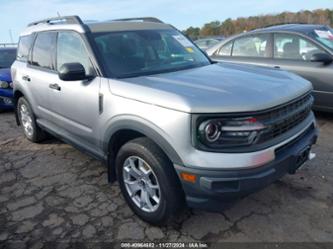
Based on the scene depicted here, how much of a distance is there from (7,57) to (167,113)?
7408mm

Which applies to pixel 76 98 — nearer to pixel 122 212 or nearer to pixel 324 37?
pixel 122 212

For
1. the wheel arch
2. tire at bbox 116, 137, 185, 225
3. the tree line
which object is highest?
the tree line

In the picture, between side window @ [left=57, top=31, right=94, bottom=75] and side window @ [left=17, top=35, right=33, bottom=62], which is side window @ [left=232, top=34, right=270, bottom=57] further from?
side window @ [left=17, top=35, right=33, bottom=62]

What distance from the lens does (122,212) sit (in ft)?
10.6

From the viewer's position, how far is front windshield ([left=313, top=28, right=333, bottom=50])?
523 centimetres

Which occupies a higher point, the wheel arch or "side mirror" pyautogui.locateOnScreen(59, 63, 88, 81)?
"side mirror" pyautogui.locateOnScreen(59, 63, 88, 81)

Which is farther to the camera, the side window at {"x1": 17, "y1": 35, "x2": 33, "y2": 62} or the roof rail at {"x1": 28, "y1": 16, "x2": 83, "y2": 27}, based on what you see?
the side window at {"x1": 17, "y1": 35, "x2": 33, "y2": 62}

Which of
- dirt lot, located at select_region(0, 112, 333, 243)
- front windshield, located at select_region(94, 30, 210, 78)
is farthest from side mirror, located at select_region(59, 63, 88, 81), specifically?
dirt lot, located at select_region(0, 112, 333, 243)

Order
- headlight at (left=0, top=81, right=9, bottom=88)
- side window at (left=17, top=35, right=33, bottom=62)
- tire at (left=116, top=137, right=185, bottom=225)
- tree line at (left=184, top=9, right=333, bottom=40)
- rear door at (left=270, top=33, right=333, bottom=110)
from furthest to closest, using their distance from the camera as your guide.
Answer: tree line at (left=184, top=9, right=333, bottom=40)
headlight at (left=0, top=81, right=9, bottom=88)
rear door at (left=270, top=33, right=333, bottom=110)
side window at (left=17, top=35, right=33, bottom=62)
tire at (left=116, top=137, right=185, bottom=225)

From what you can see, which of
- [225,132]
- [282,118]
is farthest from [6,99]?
[282,118]

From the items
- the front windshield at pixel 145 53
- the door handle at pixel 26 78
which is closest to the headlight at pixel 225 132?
the front windshield at pixel 145 53

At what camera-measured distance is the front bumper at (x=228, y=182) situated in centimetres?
231

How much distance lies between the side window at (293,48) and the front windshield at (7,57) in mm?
6266

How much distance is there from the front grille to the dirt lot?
858 millimetres
